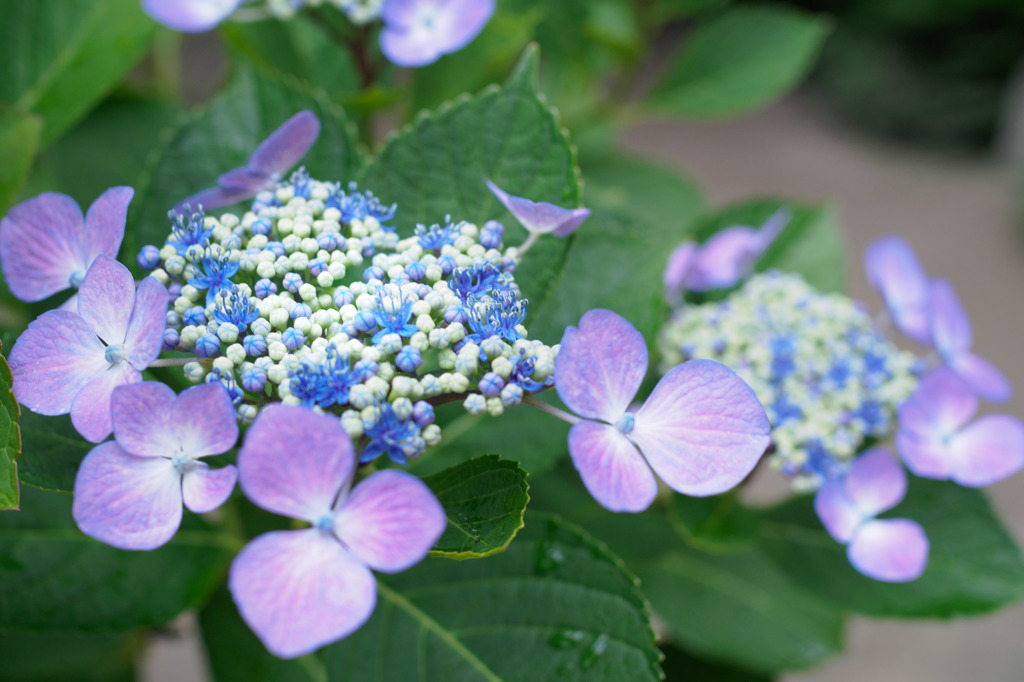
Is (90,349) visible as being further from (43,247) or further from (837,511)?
(837,511)

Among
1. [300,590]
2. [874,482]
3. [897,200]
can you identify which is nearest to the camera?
[300,590]

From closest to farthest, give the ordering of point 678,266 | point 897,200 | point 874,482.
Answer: point 874,482, point 678,266, point 897,200

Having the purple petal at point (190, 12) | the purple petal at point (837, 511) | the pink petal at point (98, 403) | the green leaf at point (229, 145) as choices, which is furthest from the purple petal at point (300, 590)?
the purple petal at point (190, 12)

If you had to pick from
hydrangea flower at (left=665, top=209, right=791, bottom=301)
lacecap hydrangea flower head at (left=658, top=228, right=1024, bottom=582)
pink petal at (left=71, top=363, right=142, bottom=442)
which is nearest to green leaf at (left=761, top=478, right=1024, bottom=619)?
lacecap hydrangea flower head at (left=658, top=228, right=1024, bottom=582)

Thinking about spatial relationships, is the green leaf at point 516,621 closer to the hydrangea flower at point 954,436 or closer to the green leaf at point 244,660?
the green leaf at point 244,660

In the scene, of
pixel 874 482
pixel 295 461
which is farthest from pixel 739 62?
Answer: pixel 295 461

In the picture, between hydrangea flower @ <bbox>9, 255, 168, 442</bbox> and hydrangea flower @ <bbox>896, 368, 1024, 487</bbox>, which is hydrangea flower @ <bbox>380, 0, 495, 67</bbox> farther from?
hydrangea flower @ <bbox>896, 368, 1024, 487</bbox>

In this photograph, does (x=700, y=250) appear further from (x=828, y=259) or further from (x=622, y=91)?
(x=622, y=91)
